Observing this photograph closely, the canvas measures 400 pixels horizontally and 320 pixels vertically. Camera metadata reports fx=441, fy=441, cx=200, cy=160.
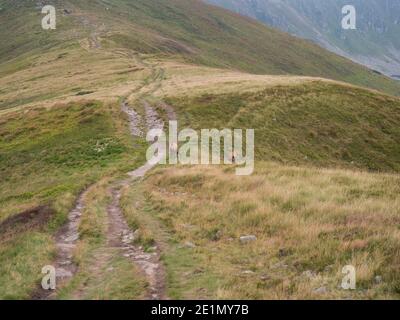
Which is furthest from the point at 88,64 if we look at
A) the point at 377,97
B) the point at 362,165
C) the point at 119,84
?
the point at 362,165

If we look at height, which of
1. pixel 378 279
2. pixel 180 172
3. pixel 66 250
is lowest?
pixel 66 250

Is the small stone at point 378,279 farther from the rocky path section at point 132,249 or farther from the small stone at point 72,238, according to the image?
the small stone at point 72,238

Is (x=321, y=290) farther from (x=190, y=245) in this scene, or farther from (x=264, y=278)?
(x=190, y=245)

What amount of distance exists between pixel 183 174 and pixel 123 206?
5220 mm

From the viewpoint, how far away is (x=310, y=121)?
54750 millimetres

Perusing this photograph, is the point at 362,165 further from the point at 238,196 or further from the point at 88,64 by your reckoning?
the point at 88,64

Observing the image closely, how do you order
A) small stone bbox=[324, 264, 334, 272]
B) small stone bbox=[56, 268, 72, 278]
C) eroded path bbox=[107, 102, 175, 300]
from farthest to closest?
1. small stone bbox=[56, 268, 72, 278]
2. eroded path bbox=[107, 102, 175, 300]
3. small stone bbox=[324, 264, 334, 272]

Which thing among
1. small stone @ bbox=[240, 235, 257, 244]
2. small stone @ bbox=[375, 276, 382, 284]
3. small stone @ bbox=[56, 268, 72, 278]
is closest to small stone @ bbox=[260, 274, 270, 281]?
small stone @ bbox=[240, 235, 257, 244]

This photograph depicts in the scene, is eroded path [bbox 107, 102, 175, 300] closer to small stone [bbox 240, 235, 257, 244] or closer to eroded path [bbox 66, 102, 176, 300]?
eroded path [bbox 66, 102, 176, 300]

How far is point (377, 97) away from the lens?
6650cm

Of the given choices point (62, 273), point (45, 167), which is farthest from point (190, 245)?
point (45, 167)

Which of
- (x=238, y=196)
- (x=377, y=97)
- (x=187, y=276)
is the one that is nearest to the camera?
(x=187, y=276)

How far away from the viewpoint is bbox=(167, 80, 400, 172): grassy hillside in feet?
155

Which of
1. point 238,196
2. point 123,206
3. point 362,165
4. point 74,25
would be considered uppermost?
point 74,25
